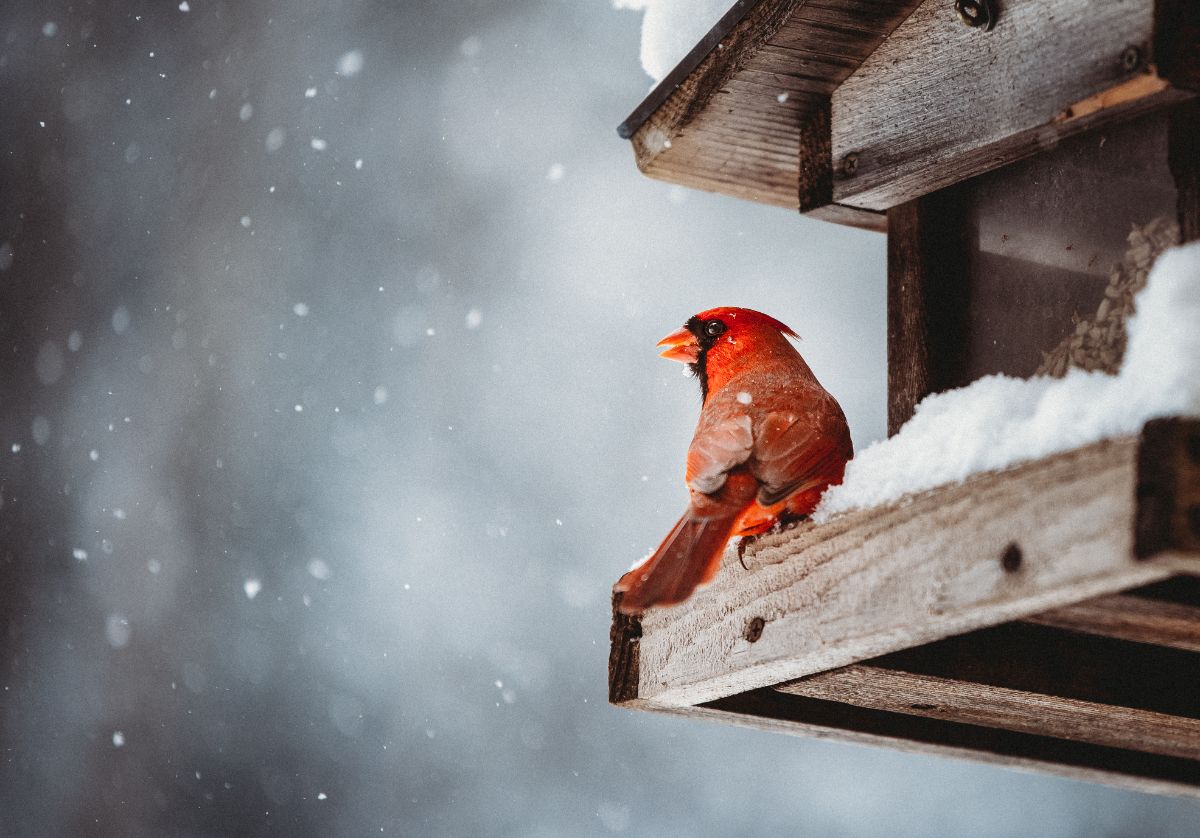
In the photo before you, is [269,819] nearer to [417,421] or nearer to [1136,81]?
[417,421]

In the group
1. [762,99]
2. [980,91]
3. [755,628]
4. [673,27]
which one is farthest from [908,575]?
[673,27]

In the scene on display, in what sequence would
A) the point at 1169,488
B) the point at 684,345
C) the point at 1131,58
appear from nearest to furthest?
the point at 1169,488 < the point at 1131,58 < the point at 684,345

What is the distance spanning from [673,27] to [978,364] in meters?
0.69

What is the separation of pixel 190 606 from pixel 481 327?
2341 mm

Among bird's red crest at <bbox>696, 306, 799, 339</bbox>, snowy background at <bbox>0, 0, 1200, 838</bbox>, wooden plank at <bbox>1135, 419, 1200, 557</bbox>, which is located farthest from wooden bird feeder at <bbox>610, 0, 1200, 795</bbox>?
snowy background at <bbox>0, 0, 1200, 838</bbox>

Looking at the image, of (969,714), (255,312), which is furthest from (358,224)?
(969,714)

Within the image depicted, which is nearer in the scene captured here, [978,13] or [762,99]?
[978,13]

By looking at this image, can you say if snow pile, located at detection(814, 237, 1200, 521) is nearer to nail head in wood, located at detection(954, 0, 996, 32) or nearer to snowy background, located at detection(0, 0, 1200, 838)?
nail head in wood, located at detection(954, 0, 996, 32)

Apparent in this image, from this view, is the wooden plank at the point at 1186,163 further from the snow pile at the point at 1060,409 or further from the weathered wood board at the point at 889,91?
the snow pile at the point at 1060,409

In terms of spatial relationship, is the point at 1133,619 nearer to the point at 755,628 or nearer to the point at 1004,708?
the point at 755,628

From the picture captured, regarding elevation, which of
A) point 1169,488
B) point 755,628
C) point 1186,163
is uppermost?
point 1186,163

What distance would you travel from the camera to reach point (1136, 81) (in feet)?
4.09

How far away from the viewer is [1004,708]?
62.1 inches

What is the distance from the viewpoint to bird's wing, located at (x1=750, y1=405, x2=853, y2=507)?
53.7 inches
